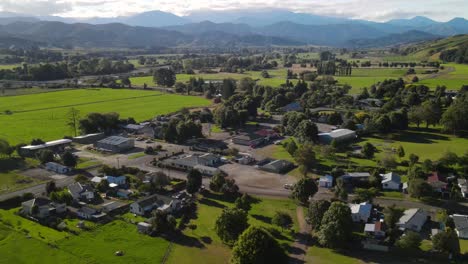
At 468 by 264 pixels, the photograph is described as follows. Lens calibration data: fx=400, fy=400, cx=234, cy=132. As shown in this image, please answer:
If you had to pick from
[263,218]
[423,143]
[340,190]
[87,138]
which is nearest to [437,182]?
[340,190]

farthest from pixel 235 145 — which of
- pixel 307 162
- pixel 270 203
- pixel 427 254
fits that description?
pixel 427 254

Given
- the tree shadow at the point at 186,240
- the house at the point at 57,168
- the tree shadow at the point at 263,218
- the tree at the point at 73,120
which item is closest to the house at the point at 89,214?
the tree shadow at the point at 186,240

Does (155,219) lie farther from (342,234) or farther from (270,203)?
(342,234)

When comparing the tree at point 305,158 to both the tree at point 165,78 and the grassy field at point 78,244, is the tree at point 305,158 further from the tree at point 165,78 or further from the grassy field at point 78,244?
the tree at point 165,78

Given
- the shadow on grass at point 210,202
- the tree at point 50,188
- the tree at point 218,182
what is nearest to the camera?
the shadow on grass at point 210,202

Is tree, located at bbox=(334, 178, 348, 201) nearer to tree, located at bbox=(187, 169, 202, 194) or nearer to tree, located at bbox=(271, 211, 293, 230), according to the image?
tree, located at bbox=(271, 211, 293, 230)

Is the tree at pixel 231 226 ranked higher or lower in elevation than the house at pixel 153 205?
higher
